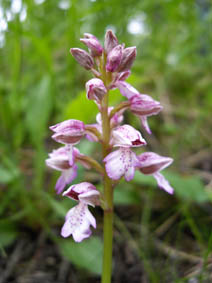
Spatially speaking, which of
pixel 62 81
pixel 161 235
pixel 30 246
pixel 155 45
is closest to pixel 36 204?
pixel 30 246

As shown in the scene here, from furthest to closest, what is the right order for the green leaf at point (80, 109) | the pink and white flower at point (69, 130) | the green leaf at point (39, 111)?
the green leaf at point (39, 111)
the green leaf at point (80, 109)
the pink and white flower at point (69, 130)

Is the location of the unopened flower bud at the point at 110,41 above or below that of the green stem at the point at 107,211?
above

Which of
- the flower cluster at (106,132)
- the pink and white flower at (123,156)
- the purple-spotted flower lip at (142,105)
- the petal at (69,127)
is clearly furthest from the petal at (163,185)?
the petal at (69,127)

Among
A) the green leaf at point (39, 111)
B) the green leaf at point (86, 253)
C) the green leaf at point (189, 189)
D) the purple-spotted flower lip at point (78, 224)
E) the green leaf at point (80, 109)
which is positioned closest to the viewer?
the purple-spotted flower lip at point (78, 224)

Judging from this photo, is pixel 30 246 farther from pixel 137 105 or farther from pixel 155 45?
pixel 155 45

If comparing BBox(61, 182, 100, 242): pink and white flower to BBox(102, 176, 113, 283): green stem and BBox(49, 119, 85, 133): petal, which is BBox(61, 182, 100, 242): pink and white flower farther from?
BBox(49, 119, 85, 133): petal

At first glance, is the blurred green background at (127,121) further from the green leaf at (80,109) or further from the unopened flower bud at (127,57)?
the unopened flower bud at (127,57)
